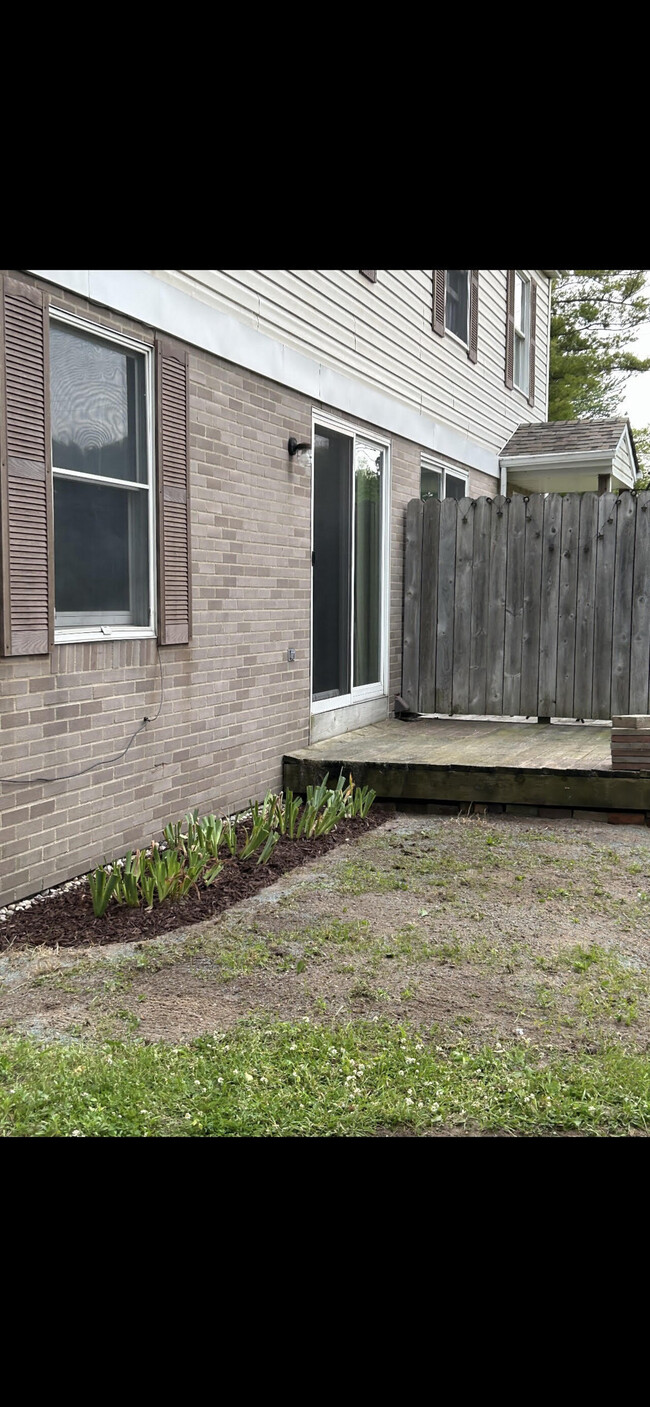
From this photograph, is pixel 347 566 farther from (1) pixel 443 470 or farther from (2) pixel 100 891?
(2) pixel 100 891

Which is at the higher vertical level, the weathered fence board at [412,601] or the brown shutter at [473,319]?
the brown shutter at [473,319]

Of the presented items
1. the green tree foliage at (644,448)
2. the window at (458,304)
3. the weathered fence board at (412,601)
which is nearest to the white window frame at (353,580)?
the weathered fence board at (412,601)

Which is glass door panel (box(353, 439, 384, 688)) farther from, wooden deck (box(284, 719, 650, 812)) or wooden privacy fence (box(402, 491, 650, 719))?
wooden deck (box(284, 719, 650, 812))

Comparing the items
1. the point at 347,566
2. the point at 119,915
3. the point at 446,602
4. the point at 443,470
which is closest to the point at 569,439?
the point at 443,470

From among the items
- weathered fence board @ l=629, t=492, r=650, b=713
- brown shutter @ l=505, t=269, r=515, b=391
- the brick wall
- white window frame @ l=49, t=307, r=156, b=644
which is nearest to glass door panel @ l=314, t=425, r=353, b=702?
the brick wall

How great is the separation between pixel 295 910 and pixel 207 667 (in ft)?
6.33

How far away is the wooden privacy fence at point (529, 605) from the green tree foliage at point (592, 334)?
21980mm

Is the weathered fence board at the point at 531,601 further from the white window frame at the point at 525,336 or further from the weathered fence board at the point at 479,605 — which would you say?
the white window frame at the point at 525,336

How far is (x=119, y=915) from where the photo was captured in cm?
480

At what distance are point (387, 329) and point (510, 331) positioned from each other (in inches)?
212

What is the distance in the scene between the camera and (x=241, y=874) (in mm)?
5562

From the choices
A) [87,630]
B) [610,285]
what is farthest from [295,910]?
[610,285]

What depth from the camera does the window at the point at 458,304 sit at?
37.1ft
